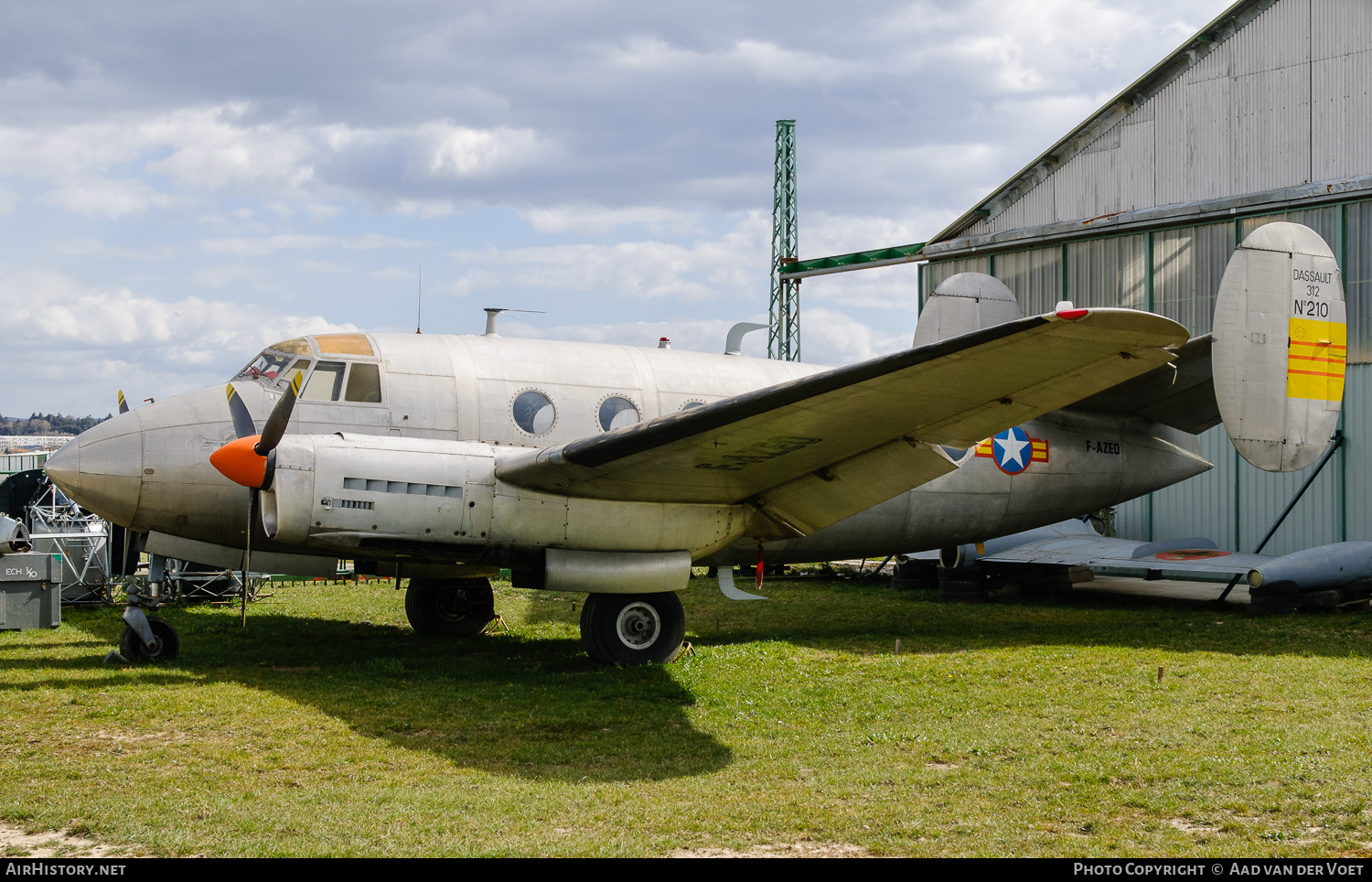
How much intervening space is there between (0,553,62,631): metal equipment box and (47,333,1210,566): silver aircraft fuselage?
4755 millimetres

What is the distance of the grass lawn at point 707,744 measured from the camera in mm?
5617

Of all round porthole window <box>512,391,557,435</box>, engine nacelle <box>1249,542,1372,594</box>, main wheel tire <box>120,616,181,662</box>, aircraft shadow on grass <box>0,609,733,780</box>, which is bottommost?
aircraft shadow on grass <box>0,609,733,780</box>

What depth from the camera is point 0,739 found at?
772 centimetres

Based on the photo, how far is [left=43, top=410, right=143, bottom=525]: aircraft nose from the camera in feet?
33.2

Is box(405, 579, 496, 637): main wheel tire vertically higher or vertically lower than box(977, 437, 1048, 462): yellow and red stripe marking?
lower

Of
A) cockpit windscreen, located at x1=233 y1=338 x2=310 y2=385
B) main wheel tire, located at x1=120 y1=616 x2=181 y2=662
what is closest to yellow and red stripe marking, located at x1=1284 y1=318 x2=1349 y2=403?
cockpit windscreen, located at x1=233 y1=338 x2=310 y2=385

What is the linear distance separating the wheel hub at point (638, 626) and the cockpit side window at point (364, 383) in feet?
11.8

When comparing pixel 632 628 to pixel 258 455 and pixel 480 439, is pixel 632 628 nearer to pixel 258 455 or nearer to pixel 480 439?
pixel 480 439

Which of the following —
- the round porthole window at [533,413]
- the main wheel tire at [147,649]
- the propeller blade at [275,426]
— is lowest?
the main wheel tire at [147,649]

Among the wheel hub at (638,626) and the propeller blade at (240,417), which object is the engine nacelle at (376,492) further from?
the wheel hub at (638,626)

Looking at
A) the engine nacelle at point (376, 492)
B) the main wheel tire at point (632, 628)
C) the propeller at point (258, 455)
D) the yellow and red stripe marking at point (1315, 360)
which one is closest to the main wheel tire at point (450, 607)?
the main wheel tire at point (632, 628)

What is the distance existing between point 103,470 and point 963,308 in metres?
12.3

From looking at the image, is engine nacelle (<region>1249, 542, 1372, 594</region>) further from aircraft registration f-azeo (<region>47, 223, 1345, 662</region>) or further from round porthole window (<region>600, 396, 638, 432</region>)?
round porthole window (<region>600, 396, 638, 432</region>)

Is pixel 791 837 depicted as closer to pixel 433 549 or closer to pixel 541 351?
pixel 433 549
